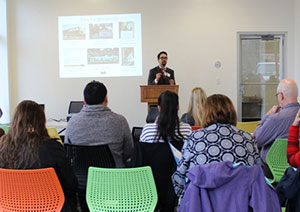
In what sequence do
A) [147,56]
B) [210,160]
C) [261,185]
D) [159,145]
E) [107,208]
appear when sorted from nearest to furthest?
[261,185] → [210,160] → [107,208] → [159,145] → [147,56]

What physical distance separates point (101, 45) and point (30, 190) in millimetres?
5351

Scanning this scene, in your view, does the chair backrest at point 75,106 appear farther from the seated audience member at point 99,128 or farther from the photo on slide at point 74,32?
the seated audience member at point 99,128

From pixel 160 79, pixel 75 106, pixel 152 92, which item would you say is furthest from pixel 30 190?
pixel 75 106

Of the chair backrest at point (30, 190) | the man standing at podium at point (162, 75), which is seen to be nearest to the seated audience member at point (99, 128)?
the chair backrest at point (30, 190)

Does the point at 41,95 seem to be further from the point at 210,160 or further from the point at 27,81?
the point at 210,160

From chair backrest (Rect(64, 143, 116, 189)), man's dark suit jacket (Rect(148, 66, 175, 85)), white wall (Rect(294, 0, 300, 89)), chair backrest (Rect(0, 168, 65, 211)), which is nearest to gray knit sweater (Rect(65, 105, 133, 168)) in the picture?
chair backrest (Rect(64, 143, 116, 189))

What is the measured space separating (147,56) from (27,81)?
8.78 feet

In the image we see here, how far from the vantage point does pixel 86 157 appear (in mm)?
2477

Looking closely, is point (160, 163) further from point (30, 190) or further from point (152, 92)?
point (152, 92)

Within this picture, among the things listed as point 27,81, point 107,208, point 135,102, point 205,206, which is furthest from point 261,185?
point 27,81

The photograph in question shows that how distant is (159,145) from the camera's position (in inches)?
96.2

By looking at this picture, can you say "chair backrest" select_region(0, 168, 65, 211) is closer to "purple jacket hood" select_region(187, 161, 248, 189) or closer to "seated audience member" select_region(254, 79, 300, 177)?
"purple jacket hood" select_region(187, 161, 248, 189)

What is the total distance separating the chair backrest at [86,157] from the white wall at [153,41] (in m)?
4.59

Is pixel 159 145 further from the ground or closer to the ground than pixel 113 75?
closer to the ground
